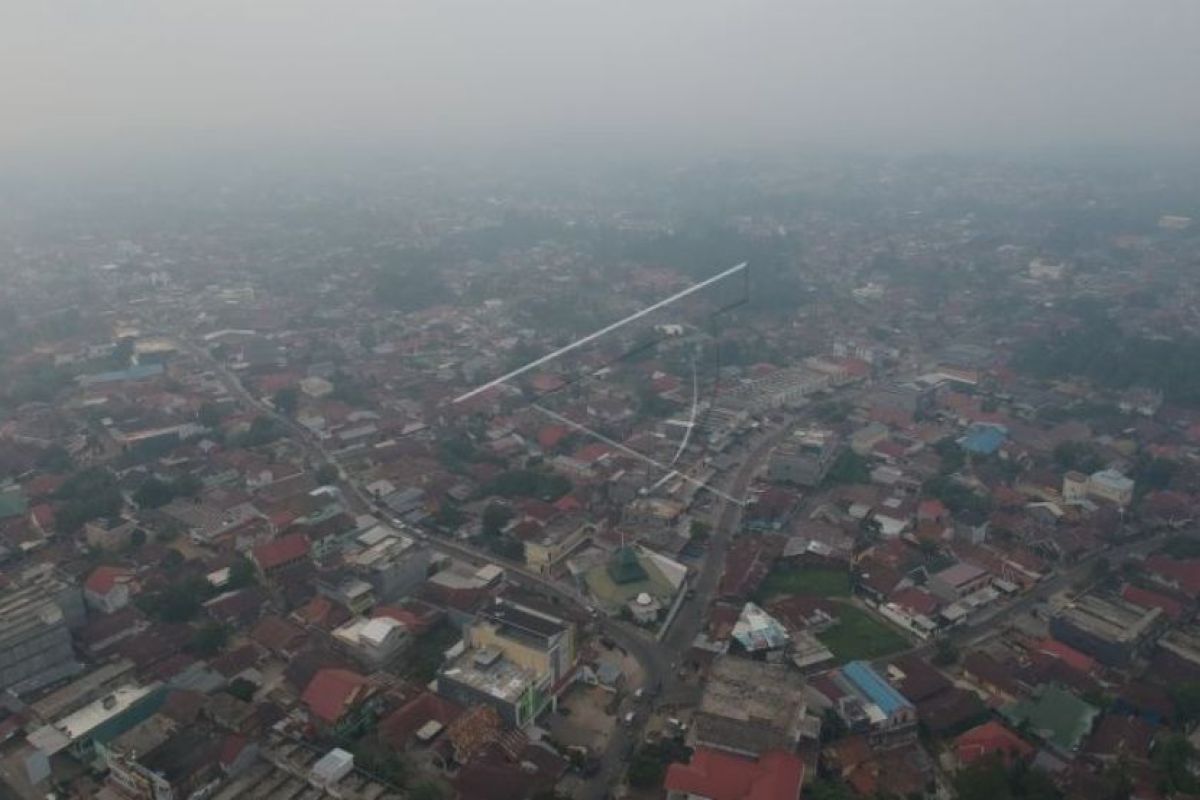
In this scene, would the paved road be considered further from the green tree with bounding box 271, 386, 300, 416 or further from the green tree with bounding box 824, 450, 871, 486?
the green tree with bounding box 271, 386, 300, 416

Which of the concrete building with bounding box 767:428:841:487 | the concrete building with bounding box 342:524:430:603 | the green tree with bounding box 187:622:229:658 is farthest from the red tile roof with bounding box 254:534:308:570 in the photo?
the concrete building with bounding box 767:428:841:487

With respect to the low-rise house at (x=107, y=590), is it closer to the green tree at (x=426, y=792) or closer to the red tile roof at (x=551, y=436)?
the green tree at (x=426, y=792)

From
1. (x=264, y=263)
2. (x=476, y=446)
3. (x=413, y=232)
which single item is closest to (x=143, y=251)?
(x=264, y=263)

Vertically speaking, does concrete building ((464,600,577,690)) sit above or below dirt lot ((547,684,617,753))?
above

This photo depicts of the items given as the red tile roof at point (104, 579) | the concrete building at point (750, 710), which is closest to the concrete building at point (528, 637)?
the concrete building at point (750, 710)

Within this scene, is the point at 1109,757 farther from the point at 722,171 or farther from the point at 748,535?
the point at 722,171

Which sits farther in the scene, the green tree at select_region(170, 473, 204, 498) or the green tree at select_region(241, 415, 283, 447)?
the green tree at select_region(241, 415, 283, 447)
